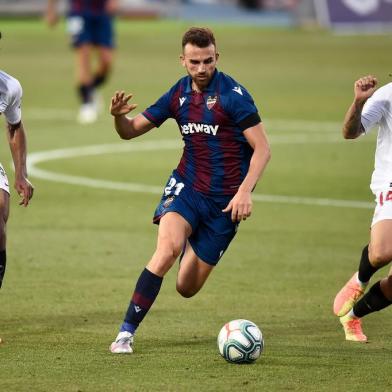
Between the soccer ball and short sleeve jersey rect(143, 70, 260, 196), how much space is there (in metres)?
1.23

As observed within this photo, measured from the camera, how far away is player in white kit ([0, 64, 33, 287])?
903 centimetres

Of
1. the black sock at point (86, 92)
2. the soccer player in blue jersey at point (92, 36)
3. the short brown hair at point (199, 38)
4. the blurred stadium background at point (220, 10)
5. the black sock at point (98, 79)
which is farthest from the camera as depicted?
the blurred stadium background at point (220, 10)

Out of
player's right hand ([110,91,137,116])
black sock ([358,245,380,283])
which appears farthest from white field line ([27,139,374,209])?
player's right hand ([110,91,137,116])

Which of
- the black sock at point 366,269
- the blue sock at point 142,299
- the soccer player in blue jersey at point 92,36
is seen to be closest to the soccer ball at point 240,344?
the blue sock at point 142,299

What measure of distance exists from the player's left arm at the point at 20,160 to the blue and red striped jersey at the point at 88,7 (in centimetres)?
1505

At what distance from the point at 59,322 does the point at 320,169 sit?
30.5 feet

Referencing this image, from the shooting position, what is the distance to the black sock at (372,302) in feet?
30.2

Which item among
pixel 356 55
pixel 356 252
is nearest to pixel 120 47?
pixel 356 55

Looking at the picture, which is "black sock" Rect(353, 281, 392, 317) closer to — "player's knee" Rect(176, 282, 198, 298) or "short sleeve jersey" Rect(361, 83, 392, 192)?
"short sleeve jersey" Rect(361, 83, 392, 192)

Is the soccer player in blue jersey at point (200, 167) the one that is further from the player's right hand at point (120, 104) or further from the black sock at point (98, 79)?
the black sock at point (98, 79)

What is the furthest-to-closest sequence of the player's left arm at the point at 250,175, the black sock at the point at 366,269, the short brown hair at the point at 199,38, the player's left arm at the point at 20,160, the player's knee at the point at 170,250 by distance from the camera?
the player's left arm at the point at 20,160 < the black sock at the point at 366,269 < the short brown hair at the point at 199,38 < the player's knee at the point at 170,250 < the player's left arm at the point at 250,175

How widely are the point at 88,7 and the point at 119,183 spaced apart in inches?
324

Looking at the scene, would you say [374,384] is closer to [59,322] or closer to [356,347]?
[356,347]

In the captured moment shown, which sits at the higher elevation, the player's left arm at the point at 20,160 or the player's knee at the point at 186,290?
the player's left arm at the point at 20,160
